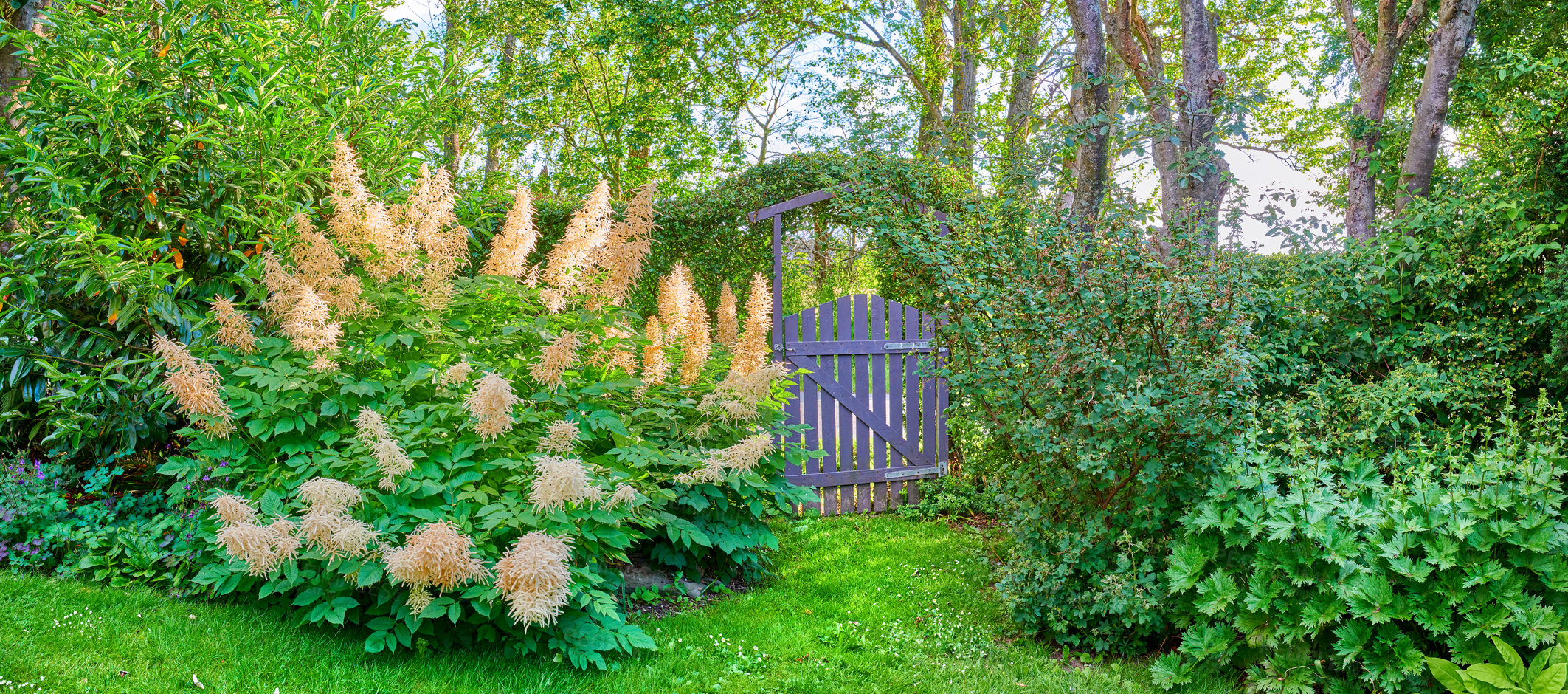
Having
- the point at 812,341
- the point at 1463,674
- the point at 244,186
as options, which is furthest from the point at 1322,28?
the point at 244,186

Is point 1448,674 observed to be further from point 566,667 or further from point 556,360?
point 556,360

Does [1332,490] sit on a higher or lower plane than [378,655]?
higher

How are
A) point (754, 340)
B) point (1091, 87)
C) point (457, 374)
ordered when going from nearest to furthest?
1. point (457, 374)
2. point (754, 340)
3. point (1091, 87)

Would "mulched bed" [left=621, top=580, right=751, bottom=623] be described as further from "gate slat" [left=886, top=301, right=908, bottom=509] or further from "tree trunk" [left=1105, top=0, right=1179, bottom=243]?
"tree trunk" [left=1105, top=0, right=1179, bottom=243]

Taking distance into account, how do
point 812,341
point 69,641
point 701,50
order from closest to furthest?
1. point 69,641
2. point 812,341
3. point 701,50

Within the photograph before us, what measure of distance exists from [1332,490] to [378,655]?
3695mm

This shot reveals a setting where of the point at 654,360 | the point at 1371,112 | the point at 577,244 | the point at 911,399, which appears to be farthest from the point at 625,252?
the point at 1371,112

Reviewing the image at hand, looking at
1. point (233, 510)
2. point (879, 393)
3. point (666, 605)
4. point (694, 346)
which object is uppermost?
point (694, 346)

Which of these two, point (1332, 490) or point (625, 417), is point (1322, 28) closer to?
point (1332, 490)

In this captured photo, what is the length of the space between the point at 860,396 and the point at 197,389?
14.5 ft

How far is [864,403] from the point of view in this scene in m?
6.47

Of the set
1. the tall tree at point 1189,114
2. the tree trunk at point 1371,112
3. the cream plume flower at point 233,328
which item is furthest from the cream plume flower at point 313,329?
the tree trunk at point 1371,112

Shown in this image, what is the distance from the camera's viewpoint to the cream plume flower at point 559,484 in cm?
265

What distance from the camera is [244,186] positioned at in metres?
4.17
